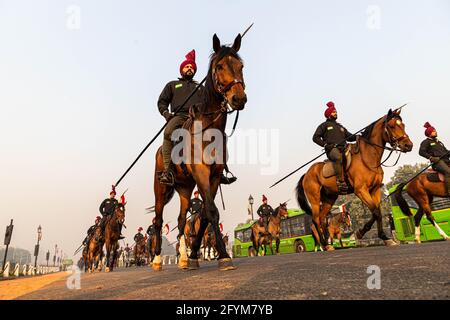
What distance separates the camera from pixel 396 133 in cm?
817

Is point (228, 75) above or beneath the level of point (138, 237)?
above

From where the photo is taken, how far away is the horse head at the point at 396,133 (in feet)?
26.6

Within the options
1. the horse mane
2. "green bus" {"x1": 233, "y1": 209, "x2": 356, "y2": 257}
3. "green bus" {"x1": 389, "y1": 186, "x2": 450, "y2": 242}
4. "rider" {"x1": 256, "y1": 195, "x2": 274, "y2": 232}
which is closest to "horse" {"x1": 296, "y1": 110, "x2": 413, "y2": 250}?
the horse mane

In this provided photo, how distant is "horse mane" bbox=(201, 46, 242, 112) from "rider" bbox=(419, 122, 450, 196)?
32.3ft

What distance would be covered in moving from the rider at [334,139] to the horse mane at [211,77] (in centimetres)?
565

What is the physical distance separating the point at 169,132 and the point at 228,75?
7.30 feet

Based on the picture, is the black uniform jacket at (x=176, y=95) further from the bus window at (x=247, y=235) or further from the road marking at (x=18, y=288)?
the bus window at (x=247, y=235)

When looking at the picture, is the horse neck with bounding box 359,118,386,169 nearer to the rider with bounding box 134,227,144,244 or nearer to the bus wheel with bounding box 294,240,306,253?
the bus wheel with bounding box 294,240,306,253

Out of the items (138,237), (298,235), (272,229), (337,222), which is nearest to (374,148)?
(272,229)

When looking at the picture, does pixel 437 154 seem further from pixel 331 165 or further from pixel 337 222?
pixel 337 222

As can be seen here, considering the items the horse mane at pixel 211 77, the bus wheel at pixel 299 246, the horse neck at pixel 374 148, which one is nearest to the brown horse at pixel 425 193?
the horse neck at pixel 374 148

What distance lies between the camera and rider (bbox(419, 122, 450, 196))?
10664 mm

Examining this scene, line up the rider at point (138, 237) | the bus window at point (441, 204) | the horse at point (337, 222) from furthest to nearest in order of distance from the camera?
1. the rider at point (138, 237)
2. the horse at point (337, 222)
3. the bus window at point (441, 204)
